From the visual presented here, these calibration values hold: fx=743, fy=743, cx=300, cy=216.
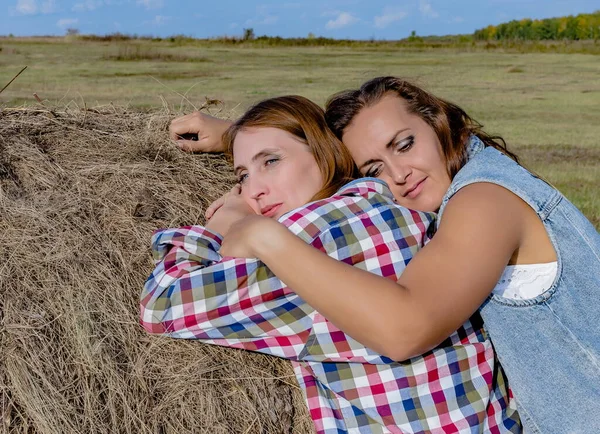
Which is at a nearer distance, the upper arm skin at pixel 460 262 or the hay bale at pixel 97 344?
the upper arm skin at pixel 460 262

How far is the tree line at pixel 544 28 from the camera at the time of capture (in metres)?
95.4

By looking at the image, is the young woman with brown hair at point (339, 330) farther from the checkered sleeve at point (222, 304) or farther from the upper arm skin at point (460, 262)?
the upper arm skin at point (460, 262)

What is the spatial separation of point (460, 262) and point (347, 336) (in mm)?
429

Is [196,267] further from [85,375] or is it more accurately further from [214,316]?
[85,375]

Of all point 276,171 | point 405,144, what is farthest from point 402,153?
point 276,171

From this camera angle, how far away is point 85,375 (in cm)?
245

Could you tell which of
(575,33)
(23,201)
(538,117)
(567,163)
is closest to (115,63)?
(538,117)

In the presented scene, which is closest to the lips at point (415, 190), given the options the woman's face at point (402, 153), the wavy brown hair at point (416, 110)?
the woman's face at point (402, 153)

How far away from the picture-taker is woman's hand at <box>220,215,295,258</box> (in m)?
2.20

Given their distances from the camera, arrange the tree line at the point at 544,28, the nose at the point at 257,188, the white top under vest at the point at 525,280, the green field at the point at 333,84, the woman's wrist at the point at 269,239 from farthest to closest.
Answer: the tree line at the point at 544,28 → the green field at the point at 333,84 → the nose at the point at 257,188 → the white top under vest at the point at 525,280 → the woman's wrist at the point at 269,239

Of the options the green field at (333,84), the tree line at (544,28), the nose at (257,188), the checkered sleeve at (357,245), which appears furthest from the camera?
the tree line at (544,28)

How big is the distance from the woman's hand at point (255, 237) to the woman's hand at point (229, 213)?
30 cm

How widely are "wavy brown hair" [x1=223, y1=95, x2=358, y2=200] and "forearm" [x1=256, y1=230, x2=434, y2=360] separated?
620 mm

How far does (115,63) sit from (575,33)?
70568 mm
